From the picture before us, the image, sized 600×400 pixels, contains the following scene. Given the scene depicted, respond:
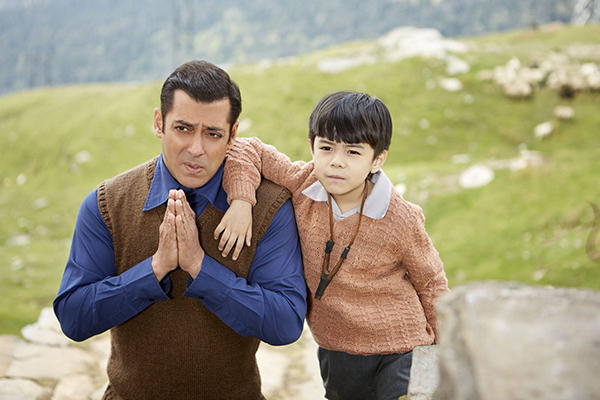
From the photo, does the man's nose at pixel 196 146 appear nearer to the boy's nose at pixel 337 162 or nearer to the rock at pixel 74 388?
the boy's nose at pixel 337 162

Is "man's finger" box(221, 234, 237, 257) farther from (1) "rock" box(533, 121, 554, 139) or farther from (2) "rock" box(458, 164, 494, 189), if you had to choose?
(1) "rock" box(533, 121, 554, 139)

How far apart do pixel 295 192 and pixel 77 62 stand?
139 m

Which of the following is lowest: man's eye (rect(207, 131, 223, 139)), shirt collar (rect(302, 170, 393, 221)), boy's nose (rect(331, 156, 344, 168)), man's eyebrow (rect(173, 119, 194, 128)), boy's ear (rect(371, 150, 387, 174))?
shirt collar (rect(302, 170, 393, 221))

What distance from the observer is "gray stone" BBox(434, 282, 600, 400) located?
4.58ft

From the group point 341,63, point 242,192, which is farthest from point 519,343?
point 341,63

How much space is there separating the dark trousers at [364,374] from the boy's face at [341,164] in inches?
44.2

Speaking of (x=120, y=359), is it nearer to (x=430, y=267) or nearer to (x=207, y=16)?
(x=430, y=267)

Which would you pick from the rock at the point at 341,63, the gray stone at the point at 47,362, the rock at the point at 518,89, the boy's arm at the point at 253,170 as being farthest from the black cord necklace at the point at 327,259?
the rock at the point at 341,63

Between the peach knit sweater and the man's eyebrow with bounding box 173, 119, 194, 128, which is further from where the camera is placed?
the peach knit sweater

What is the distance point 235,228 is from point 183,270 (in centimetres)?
42

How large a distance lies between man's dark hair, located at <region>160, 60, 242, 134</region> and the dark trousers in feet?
5.69

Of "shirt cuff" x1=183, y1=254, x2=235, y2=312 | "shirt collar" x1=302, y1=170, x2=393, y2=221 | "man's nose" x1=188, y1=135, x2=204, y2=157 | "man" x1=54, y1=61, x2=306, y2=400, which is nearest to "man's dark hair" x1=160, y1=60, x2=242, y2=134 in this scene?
"man" x1=54, y1=61, x2=306, y2=400

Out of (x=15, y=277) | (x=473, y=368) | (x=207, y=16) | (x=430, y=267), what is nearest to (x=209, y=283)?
(x=430, y=267)

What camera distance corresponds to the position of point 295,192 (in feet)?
11.8
